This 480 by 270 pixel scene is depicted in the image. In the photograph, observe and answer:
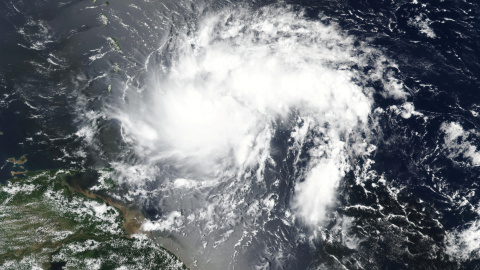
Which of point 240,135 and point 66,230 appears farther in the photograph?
point 240,135

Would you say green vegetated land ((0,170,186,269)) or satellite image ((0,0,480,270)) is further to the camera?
satellite image ((0,0,480,270))

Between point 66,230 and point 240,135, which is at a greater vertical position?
point 240,135

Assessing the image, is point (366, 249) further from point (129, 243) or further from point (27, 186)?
point (27, 186)

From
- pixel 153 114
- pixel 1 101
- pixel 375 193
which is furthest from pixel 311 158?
pixel 1 101

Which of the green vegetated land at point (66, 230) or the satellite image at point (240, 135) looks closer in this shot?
the green vegetated land at point (66, 230)
